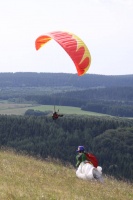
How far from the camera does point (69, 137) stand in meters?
137

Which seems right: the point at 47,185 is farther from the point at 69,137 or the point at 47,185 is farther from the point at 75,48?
the point at 69,137

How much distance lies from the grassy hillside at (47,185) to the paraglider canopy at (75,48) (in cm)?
477

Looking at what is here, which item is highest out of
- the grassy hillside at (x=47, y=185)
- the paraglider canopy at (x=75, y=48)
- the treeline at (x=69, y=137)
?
the paraglider canopy at (x=75, y=48)

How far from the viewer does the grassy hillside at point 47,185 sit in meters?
10.6

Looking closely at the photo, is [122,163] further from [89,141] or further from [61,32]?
[61,32]

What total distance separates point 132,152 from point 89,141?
67.4 ft

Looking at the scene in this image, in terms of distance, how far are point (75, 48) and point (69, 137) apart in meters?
120

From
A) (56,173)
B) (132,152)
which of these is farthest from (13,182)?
(132,152)

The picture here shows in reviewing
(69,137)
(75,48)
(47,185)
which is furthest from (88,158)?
(69,137)

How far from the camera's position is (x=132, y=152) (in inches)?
4724

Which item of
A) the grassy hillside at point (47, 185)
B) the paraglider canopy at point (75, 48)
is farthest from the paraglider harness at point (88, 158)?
the paraglider canopy at point (75, 48)

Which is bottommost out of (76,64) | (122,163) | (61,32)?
(122,163)

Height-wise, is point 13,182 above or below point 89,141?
above

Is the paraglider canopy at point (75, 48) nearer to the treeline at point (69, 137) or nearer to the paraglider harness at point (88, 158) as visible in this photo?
the paraglider harness at point (88, 158)
